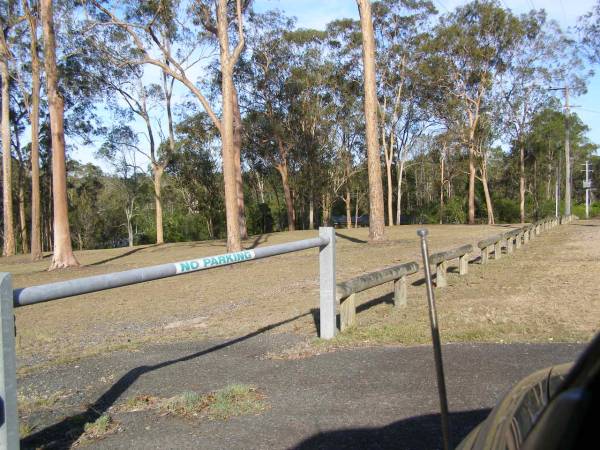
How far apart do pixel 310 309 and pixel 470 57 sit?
1490 inches

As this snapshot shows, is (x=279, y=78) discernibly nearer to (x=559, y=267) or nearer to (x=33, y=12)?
(x=33, y=12)

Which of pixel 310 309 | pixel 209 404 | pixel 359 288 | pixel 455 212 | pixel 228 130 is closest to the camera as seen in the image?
pixel 209 404

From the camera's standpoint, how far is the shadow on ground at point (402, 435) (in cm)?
328

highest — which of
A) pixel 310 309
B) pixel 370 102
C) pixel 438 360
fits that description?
pixel 370 102

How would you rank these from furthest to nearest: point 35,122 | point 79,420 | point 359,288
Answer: point 35,122
point 359,288
point 79,420

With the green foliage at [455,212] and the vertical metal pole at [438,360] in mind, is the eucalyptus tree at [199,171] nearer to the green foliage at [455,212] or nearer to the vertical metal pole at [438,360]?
the green foliage at [455,212]

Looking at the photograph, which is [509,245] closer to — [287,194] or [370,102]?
[370,102]

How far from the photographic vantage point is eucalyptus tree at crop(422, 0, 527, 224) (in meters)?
40.3

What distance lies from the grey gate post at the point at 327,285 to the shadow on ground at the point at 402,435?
7.25 feet

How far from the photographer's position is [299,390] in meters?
4.33

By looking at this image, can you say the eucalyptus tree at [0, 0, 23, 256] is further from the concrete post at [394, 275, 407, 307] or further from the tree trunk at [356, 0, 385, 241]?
the concrete post at [394, 275, 407, 307]

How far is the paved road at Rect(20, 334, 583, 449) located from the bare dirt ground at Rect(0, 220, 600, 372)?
25.7 inches

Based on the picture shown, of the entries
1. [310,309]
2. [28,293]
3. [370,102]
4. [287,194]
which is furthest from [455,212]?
[28,293]

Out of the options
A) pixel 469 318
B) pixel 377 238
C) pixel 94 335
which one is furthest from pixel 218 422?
pixel 377 238
